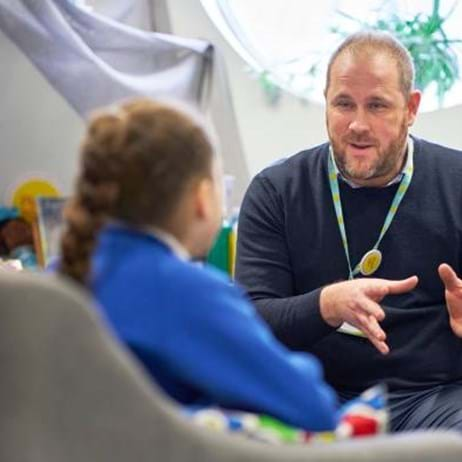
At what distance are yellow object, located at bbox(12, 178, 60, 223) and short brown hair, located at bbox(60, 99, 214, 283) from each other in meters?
2.22

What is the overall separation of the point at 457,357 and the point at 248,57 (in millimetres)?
1928

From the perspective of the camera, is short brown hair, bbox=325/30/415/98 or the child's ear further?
short brown hair, bbox=325/30/415/98

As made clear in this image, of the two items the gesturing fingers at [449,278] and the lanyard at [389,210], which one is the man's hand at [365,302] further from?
the lanyard at [389,210]

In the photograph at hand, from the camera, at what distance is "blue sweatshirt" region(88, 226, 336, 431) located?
0.96m

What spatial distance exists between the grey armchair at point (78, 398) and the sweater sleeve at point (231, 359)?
0.21 ft

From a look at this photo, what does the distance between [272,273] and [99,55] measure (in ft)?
4.81

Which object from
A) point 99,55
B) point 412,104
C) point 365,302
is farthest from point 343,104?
point 99,55

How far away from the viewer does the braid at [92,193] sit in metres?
0.99

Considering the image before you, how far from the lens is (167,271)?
0.97m

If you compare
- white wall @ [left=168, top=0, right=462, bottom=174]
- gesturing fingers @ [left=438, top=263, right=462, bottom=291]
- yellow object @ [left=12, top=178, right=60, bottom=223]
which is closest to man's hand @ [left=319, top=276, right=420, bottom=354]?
gesturing fingers @ [left=438, top=263, right=462, bottom=291]

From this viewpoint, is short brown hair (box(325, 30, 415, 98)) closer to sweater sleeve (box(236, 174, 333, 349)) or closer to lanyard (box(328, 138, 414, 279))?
lanyard (box(328, 138, 414, 279))

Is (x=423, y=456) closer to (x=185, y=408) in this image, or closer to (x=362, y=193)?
(x=185, y=408)

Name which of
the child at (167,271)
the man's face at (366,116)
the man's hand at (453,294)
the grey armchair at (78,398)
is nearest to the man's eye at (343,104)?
the man's face at (366,116)

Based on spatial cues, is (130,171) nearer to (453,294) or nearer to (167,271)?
(167,271)
